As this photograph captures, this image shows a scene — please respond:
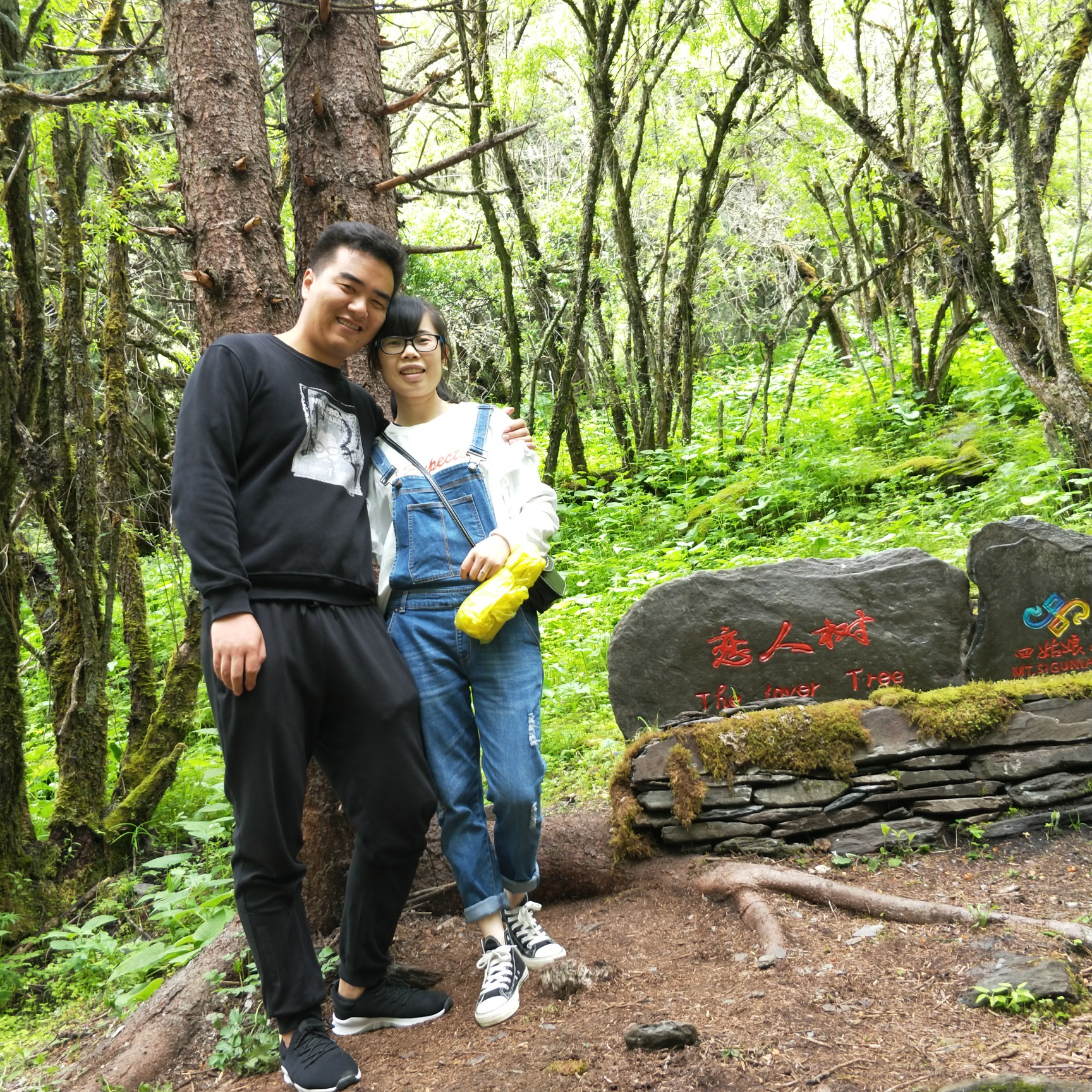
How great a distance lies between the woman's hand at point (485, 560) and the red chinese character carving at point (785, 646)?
1.90 meters

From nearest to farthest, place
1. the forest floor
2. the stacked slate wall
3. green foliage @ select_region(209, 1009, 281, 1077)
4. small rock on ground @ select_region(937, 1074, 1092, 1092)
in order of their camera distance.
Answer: small rock on ground @ select_region(937, 1074, 1092, 1092) → the forest floor → green foliage @ select_region(209, 1009, 281, 1077) → the stacked slate wall

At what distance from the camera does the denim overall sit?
268 centimetres

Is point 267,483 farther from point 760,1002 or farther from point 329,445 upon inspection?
point 760,1002

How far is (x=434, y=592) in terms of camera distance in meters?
2.73

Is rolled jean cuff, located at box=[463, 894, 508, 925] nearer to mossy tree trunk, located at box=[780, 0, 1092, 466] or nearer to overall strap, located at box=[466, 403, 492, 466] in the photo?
overall strap, located at box=[466, 403, 492, 466]

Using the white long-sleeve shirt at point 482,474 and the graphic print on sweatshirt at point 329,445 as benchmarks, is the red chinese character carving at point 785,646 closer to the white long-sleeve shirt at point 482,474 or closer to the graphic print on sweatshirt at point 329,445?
the white long-sleeve shirt at point 482,474

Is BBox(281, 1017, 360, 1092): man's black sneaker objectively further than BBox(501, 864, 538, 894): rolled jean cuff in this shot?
No

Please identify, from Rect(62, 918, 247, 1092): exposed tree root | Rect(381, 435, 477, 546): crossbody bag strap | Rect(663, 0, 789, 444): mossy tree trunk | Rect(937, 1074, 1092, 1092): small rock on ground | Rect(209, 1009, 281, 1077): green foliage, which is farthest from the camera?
Rect(663, 0, 789, 444): mossy tree trunk

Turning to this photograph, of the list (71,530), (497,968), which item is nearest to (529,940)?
(497,968)

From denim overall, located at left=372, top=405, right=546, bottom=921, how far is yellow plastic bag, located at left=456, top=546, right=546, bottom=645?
0.11 metres

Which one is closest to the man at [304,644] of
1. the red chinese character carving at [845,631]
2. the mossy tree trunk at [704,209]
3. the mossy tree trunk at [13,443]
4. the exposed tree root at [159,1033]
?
the exposed tree root at [159,1033]

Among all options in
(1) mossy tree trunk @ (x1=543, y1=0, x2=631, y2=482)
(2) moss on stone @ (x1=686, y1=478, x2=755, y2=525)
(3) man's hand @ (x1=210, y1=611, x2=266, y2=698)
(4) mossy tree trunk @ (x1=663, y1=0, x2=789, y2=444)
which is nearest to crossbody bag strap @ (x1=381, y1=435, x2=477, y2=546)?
(3) man's hand @ (x1=210, y1=611, x2=266, y2=698)

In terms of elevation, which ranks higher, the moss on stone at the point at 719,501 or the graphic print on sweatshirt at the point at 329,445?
the graphic print on sweatshirt at the point at 329,445

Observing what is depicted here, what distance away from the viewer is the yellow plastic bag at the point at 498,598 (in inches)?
100
